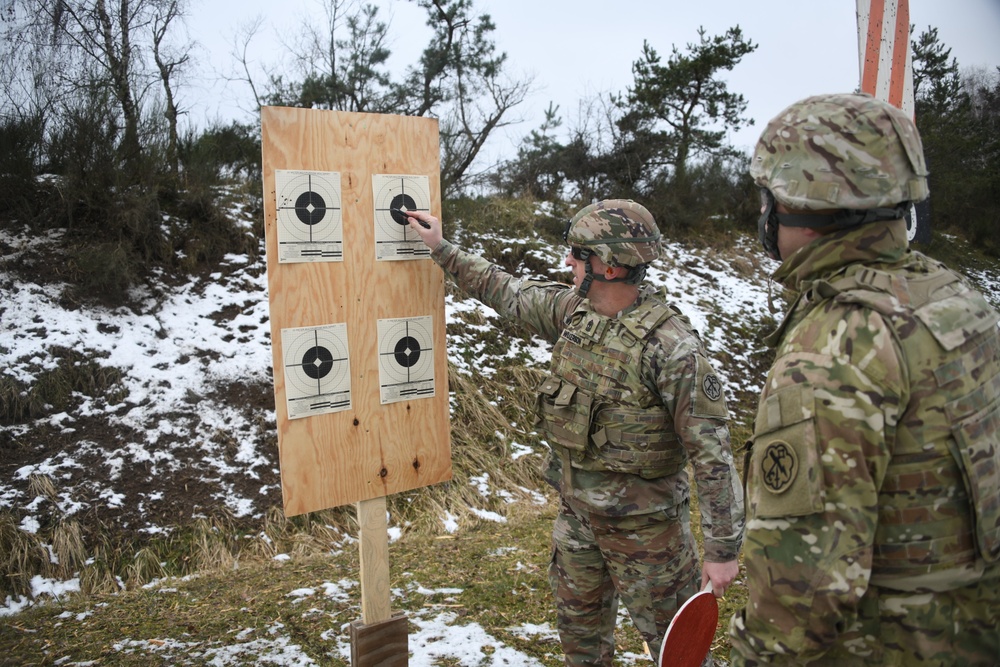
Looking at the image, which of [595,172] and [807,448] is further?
[595,172]

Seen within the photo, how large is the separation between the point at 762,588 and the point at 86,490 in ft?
15.4

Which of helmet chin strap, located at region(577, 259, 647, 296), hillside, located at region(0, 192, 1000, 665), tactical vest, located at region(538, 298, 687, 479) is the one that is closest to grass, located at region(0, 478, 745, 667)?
hillside, located at region(0, 192, 1000, 665)

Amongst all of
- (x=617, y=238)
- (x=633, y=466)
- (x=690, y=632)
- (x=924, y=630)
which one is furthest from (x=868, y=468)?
(x=617, y=238)

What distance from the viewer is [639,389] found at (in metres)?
2.53

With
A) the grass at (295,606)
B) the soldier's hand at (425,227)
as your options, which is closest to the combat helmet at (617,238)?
the soldier's hand at (425,227)

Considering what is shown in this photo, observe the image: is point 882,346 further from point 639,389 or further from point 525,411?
point 525,411

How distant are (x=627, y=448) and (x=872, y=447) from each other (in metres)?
1.18

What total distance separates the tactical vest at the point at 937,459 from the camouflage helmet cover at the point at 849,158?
21cm

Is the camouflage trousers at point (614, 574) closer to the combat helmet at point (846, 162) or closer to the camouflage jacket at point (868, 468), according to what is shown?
the camouflage jacket at point (868, 468)

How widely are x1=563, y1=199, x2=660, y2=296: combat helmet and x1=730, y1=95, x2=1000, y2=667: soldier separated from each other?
1.06 metres

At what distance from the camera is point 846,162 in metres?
1.55

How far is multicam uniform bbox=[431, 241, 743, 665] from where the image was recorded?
2.45m

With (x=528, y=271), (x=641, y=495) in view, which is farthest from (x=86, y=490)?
(x=528, y=271)

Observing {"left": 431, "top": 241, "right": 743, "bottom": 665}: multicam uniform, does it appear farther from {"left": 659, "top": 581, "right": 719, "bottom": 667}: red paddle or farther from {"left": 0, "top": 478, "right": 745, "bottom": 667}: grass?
{"left": 0, "top": 478, "right": 745, "bottom": 667}: grass
